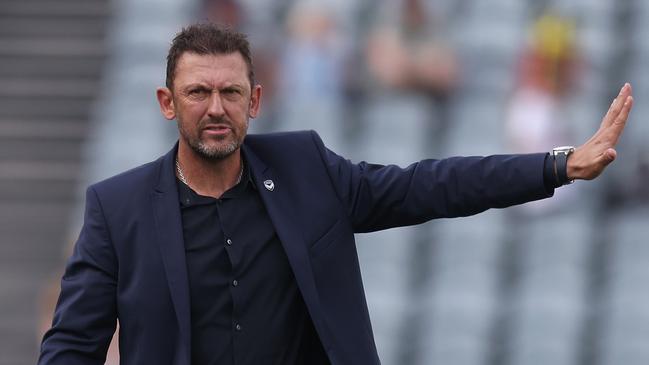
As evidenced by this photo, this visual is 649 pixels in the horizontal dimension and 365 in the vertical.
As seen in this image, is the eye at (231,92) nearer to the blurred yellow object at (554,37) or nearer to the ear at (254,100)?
the ear at (254,100)

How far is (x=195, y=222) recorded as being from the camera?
A: 10.5ft

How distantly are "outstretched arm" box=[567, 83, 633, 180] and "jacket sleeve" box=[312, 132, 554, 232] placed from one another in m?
0.07

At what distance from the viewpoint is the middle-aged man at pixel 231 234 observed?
3.09m

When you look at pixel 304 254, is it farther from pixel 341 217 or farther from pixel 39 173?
pixel 39 173

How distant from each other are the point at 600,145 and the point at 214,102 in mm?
731

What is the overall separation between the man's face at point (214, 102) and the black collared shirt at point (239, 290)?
157 millimetres

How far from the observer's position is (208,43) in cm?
311

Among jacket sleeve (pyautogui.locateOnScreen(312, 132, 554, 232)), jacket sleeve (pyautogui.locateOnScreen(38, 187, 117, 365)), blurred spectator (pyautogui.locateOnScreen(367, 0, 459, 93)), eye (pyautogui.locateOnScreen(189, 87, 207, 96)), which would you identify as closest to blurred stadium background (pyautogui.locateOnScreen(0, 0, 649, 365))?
blurred spectator (pyautogui.locateOnScreen(367, 0, 459, 93))

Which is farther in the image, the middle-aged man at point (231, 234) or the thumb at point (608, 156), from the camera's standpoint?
the middle-aged man at point (231, 234)

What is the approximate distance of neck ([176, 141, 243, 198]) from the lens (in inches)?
126

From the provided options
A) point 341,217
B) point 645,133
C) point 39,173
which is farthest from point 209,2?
point 341,217

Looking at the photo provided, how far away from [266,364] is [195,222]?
32 cm

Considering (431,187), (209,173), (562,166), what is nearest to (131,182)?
(209,173)

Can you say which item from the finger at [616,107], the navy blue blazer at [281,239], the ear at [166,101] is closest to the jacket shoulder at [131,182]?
the navy blue blazer at [281,239]
